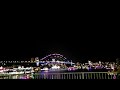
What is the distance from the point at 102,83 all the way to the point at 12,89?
110cm

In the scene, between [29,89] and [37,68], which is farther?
[37,68]

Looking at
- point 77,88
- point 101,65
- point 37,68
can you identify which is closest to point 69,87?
point 77,88

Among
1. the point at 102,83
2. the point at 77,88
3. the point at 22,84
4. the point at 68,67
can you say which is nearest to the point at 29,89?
the point at 22,84

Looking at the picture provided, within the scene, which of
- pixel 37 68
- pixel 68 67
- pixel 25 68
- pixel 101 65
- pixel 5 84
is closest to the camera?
pixel 5 84

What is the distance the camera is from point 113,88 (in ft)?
7.77

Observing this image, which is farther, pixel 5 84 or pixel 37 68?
pixel 37 68

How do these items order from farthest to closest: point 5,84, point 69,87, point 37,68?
point 37,68, point 5,84, point 69,87

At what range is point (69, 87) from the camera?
2557mm

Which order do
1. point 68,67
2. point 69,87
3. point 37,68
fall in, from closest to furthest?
point 69,87, point 37,68, point 68,67

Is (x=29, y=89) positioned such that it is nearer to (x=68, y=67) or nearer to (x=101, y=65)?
(x=101, y=65)

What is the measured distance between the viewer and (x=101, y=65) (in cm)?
1733

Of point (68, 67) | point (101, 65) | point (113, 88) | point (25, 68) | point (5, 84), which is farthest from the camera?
point (68, 67)

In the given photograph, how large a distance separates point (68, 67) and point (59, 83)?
1794 cm

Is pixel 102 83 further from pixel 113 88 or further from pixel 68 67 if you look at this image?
pixel 68 67
